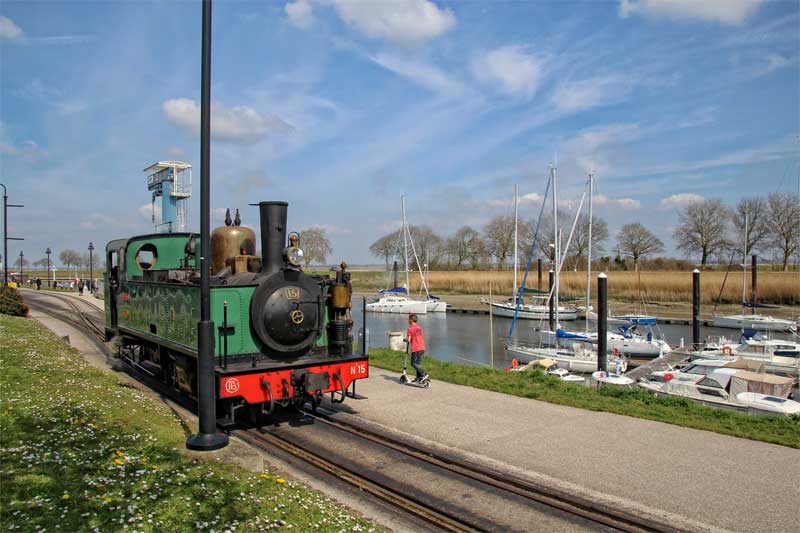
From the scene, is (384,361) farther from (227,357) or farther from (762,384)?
(762,384)

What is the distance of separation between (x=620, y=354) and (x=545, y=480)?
21.7 m

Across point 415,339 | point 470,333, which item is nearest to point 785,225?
point 470,333

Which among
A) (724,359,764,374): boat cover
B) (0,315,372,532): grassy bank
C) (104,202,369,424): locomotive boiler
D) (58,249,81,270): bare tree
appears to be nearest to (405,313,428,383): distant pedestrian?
(104,202,369,424): locomotive boiler

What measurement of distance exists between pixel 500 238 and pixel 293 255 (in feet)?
214

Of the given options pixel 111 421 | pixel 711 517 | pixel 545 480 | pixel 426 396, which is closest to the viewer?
pixel 711 517

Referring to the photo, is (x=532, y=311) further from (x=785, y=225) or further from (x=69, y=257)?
(x=69, y=257)

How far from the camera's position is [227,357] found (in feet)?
26.0

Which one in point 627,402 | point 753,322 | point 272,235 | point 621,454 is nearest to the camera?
point 621,454

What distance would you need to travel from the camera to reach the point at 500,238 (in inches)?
2820

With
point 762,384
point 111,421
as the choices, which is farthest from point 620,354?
point 111,421

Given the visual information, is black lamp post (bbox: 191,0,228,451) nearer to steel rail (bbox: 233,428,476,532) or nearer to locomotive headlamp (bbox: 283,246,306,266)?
steel rail (bbox: 233,428,476,532)

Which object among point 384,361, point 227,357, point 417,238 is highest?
point 417,238

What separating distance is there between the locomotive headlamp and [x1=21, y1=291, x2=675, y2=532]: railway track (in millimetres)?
2584

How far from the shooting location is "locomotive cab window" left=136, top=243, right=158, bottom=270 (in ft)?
39.3
